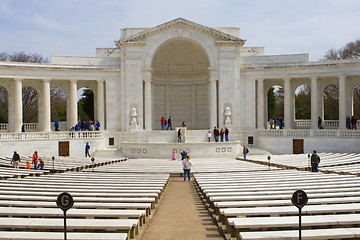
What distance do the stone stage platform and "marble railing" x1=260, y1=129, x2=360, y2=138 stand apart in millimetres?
7136

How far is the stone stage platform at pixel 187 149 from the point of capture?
1773 inches

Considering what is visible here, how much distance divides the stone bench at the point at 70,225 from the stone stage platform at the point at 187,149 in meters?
32.6

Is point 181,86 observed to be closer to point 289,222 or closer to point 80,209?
point 80,209

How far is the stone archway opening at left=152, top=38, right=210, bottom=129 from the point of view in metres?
58.8

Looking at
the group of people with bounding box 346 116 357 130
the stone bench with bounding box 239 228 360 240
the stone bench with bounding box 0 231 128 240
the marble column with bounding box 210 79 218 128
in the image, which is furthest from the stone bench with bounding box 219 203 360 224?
the group of people with bounding box 346 116 357 130

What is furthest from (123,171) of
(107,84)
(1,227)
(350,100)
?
(350,100)

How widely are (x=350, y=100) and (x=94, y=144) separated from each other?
3640cm

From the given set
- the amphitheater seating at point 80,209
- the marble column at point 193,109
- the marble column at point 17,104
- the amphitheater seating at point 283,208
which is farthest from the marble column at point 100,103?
the amphitheater seating at point 283,208

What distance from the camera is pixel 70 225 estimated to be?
1177 centimetres

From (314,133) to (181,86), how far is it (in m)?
23.0

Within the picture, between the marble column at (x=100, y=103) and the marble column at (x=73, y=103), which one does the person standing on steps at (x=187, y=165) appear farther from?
the marble column at (x=73, y=103)

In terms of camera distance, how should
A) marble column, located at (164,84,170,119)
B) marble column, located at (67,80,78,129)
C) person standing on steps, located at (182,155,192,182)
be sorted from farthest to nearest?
1. marble column, located at (164,84,170,119)
2. marble column, located at (67,80,78,129)
3. person standing on steps, located at (182,155,192,182)

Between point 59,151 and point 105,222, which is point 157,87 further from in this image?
point 105,222

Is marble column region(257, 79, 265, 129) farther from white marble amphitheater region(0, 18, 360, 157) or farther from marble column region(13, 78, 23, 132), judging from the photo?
marble column region(13, 78, 23, 132)
